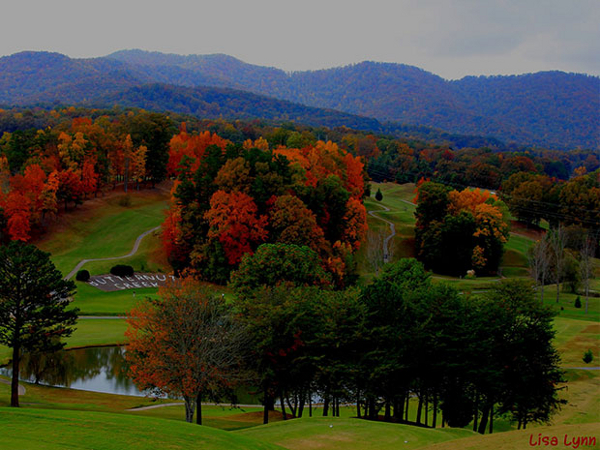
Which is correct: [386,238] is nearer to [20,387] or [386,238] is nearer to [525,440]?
[20,387]

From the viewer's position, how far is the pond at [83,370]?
38906 millimetres

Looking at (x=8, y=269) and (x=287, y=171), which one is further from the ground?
(x=287, y=171)

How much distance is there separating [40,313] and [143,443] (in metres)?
17.9

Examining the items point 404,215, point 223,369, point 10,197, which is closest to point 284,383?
point 223,369

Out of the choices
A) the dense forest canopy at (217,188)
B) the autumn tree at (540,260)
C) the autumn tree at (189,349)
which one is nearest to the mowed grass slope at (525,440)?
the autumn tree at (189,349)

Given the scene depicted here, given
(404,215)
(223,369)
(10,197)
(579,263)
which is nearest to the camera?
(223,369)

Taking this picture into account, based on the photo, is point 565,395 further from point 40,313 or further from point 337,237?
point 337,237

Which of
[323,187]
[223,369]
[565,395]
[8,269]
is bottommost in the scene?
[565,395]

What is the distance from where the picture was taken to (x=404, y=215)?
3957 inches

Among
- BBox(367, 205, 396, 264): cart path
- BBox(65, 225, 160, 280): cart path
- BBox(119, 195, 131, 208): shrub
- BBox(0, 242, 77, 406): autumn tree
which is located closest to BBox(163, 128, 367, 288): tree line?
BBox(65, 225, 160, 280): cart path

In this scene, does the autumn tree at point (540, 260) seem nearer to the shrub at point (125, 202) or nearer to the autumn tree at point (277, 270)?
the autumn tree at point (277, 270)

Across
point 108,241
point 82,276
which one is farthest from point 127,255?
point 82,276

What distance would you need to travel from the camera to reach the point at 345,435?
23.0 m

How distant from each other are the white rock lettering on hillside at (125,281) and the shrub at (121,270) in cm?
44
